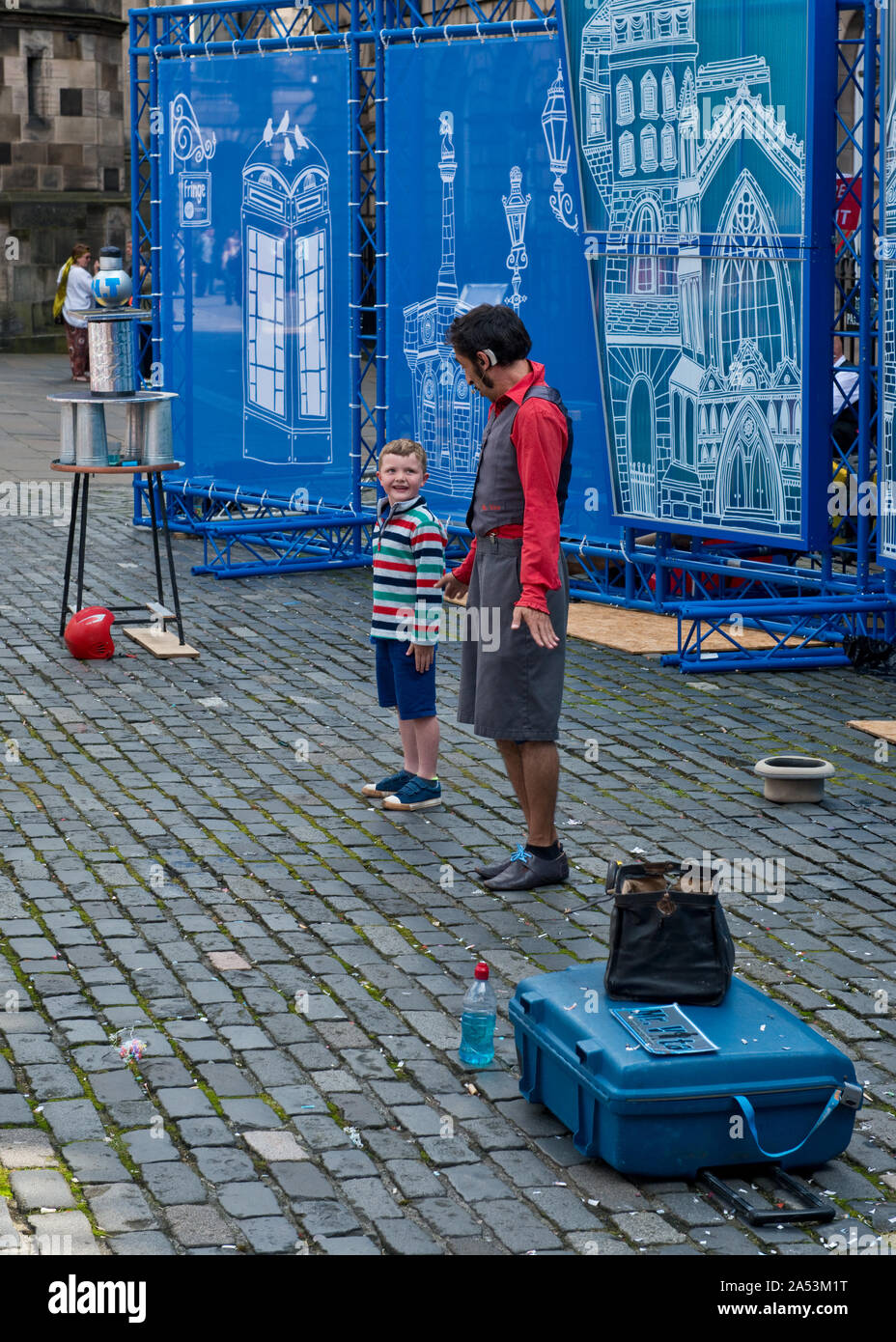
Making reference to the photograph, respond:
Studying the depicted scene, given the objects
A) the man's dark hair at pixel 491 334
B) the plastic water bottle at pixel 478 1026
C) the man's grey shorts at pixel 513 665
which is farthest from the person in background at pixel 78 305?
the plastic water bottle at pixel 478 1026

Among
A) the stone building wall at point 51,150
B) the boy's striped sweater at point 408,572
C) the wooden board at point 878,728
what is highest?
the stone building wall at point 51,150

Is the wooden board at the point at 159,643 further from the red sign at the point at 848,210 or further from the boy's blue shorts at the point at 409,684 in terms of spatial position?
the red sign at the point at 848,210

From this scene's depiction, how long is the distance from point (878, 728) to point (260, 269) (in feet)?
22.0

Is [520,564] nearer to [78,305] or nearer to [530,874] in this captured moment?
[530,874]

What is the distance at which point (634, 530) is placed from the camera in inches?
477

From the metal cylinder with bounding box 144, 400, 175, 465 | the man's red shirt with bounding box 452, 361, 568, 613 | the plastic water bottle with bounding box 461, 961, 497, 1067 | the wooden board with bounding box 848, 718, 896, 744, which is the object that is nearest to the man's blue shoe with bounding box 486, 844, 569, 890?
the man's red shirt with bounding box 452, 361, 568, 613

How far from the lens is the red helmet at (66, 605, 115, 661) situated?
10.8 m

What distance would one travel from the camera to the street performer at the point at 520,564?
6688 millimetres

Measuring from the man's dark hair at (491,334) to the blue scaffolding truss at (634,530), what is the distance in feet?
12.0

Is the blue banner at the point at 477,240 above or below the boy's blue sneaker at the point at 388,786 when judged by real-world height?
above

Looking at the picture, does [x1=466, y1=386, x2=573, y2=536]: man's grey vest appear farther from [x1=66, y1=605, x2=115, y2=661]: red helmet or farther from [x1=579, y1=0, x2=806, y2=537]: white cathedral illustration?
[x1=66, y1=605, x2=115, y2=661]: red helmet

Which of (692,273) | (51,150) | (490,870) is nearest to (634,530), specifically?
(692,273)

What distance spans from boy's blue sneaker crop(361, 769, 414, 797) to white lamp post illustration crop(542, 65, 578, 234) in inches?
195

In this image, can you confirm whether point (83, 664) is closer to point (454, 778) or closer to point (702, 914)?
point (454, 778)
